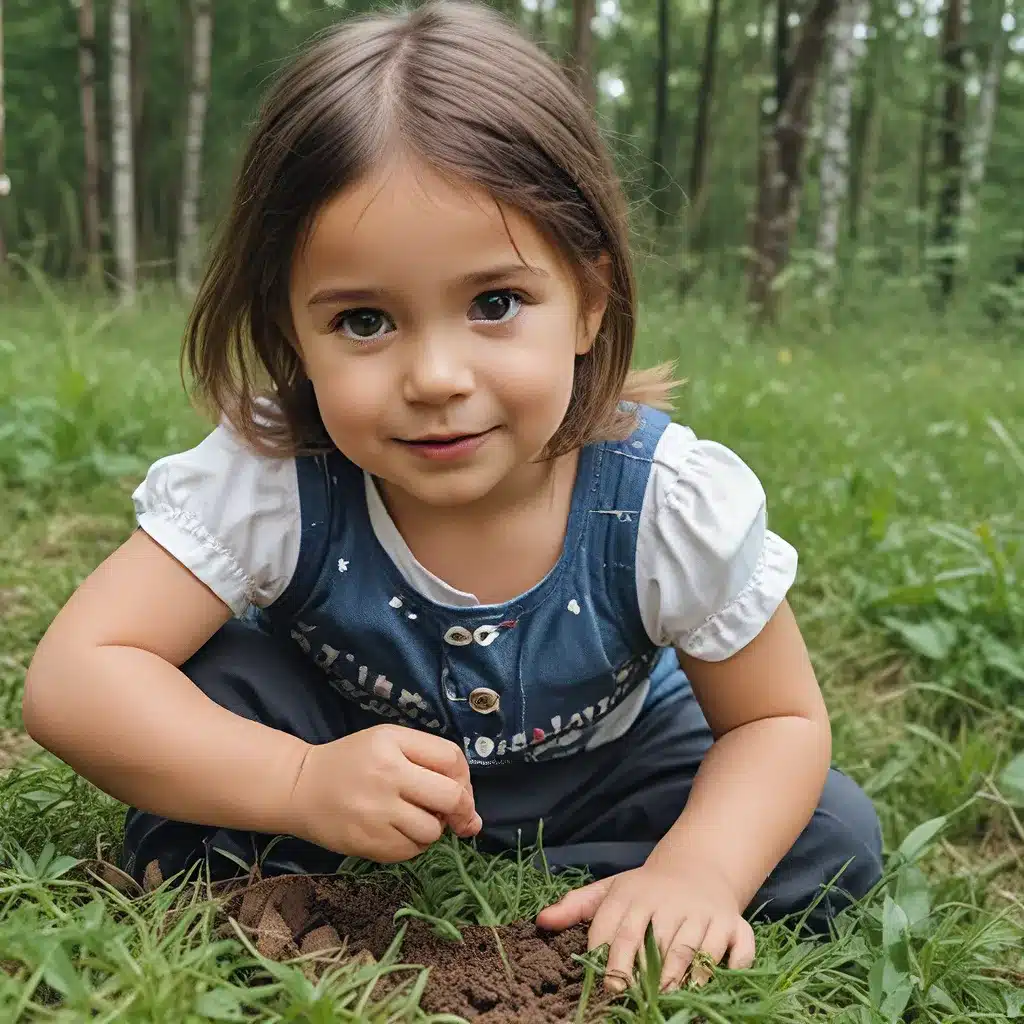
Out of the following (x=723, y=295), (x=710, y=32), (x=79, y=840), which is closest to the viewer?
(x=79, y=840)

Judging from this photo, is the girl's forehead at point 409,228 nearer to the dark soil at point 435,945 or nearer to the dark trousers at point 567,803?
the dark trousers at point 567,803

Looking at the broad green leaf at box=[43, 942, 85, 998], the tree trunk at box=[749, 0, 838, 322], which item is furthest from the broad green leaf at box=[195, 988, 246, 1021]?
the tree trunk at box=[749, 0, 838, 322]

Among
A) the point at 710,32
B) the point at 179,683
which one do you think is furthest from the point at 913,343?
the point at 710,32

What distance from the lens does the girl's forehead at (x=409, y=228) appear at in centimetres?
129

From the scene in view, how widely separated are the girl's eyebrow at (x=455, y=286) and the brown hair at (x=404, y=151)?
87mm

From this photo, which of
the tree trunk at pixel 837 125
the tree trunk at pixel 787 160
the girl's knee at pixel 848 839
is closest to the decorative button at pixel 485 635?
the girl's knee at pixel 848 839

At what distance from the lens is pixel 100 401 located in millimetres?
3420

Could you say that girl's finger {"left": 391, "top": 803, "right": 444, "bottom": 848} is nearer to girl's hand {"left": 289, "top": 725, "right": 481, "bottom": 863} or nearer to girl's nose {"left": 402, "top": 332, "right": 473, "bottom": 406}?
girl's hand {"left": 289, "top": 725, "right": 481, "bottom": 863}

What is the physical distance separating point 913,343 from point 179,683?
713 cm

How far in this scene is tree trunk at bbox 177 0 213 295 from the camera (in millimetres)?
11281

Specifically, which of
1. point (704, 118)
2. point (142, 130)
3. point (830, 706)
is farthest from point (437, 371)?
point (142, 130)

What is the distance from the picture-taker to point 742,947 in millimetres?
1332

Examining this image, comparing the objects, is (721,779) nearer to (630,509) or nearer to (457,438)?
(630,509)

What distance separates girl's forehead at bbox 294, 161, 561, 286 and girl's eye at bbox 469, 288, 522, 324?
4cm
